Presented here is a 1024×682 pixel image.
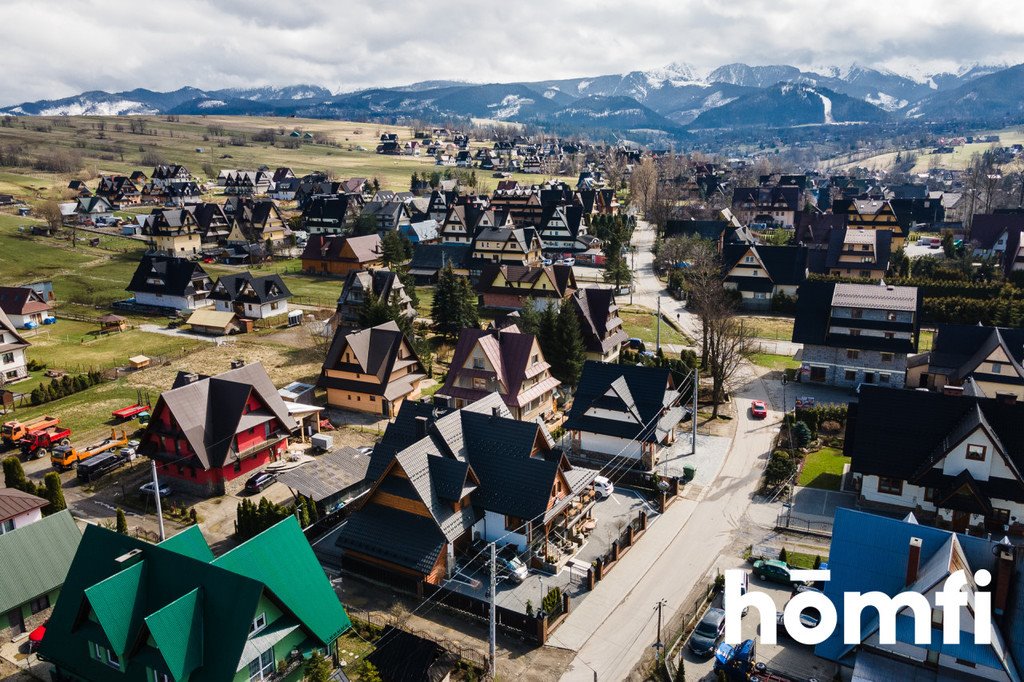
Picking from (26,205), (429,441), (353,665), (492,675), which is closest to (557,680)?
(492,675)

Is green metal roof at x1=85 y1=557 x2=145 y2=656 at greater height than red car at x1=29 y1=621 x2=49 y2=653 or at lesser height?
greater

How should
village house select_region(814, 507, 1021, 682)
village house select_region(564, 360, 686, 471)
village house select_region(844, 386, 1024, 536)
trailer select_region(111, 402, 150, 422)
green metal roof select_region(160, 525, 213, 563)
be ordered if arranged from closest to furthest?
village house select_region(814, 507, 1021, 682) < green metal roof select_region(160, 525, 213, 563) < village house select_region(844, 386, 1024, 536) < village house select_region(564, 360, 686, 471) < trailer select_region(111, 402, 150, 422)

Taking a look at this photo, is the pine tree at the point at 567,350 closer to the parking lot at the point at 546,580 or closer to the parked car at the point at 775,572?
the parking lot at the point at 546,580

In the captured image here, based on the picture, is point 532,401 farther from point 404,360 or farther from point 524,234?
point 524,234

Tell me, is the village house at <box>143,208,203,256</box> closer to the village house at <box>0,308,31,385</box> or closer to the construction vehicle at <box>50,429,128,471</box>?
the village house at <box>0,308,31,385</box>

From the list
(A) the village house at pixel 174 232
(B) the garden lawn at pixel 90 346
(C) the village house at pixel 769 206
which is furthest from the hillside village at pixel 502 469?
(C) the village house at pixel 769 206

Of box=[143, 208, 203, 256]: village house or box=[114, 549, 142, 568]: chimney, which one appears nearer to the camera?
box=[114, 549, 142, 568]: chimney

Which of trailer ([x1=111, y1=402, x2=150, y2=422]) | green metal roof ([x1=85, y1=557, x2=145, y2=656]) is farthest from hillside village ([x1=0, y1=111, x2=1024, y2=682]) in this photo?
trailer ([x1=111, y1=402, x2=150, y2=422])

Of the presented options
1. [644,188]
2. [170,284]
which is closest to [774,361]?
[170,284]
